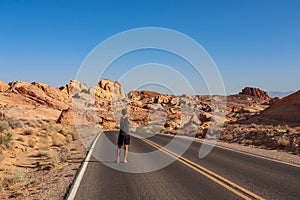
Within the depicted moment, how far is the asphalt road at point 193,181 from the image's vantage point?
21.8ft

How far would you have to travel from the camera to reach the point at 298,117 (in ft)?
120

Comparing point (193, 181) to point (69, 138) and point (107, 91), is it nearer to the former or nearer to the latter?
point (69, 138)

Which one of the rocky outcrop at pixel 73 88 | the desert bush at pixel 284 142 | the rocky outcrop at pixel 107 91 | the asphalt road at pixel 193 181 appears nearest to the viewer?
the asphalt road at pixel 193 181

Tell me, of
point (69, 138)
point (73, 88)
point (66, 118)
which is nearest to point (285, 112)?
point (69, 138)

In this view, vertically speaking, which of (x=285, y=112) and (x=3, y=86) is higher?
(x=3, y=86)

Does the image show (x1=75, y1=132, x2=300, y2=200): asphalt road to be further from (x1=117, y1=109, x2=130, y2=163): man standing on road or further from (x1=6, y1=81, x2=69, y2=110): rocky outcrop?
(x1=6, y1=81, x2=69, y2=110): rocky outcrop

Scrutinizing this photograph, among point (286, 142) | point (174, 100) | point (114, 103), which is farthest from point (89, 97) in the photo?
point (286, 142)

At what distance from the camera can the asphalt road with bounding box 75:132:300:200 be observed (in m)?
6.64

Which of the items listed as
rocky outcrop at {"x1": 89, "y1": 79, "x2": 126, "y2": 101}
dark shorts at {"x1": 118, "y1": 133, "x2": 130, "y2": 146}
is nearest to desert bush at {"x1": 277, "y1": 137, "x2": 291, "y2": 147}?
dark shorts at {"x1": 118, "y1": 133, "x2": 130, "y2": 146}

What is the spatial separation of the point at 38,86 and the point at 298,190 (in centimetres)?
6870

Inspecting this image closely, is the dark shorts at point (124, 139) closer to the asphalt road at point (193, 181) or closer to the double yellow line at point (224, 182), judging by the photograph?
the asphalt road at point (193, 181)

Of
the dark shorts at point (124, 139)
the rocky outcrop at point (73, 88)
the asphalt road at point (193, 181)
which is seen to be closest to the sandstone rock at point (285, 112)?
the asphalt road at point (193, 181)

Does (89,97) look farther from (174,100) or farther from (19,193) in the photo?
(19,193)

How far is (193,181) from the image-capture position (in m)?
7.90
